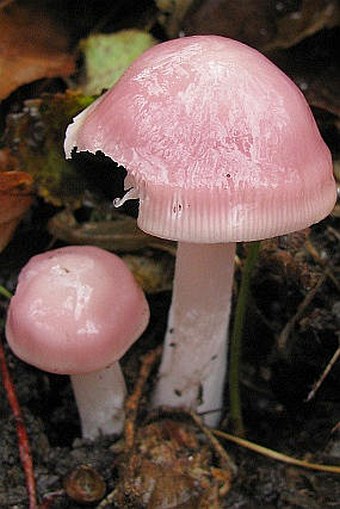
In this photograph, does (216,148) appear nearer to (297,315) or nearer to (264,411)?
(297,315)

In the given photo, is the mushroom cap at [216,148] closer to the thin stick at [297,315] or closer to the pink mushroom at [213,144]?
the pink mushroom at [213,144]

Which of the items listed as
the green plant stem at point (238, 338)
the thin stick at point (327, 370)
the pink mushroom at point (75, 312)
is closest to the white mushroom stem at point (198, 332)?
the green plant stem at point (238, 338)

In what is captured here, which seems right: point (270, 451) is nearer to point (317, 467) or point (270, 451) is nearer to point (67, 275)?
point (317, 467)

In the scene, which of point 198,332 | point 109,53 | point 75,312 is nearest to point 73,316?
point 75,312

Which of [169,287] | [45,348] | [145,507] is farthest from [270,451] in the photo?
[45,348]

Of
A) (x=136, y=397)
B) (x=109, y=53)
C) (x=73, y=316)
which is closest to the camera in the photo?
(x=73, y=316)

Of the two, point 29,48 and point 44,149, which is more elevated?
point 29,48

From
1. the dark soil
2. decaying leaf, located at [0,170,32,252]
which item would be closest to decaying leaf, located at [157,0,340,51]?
the dark soil
